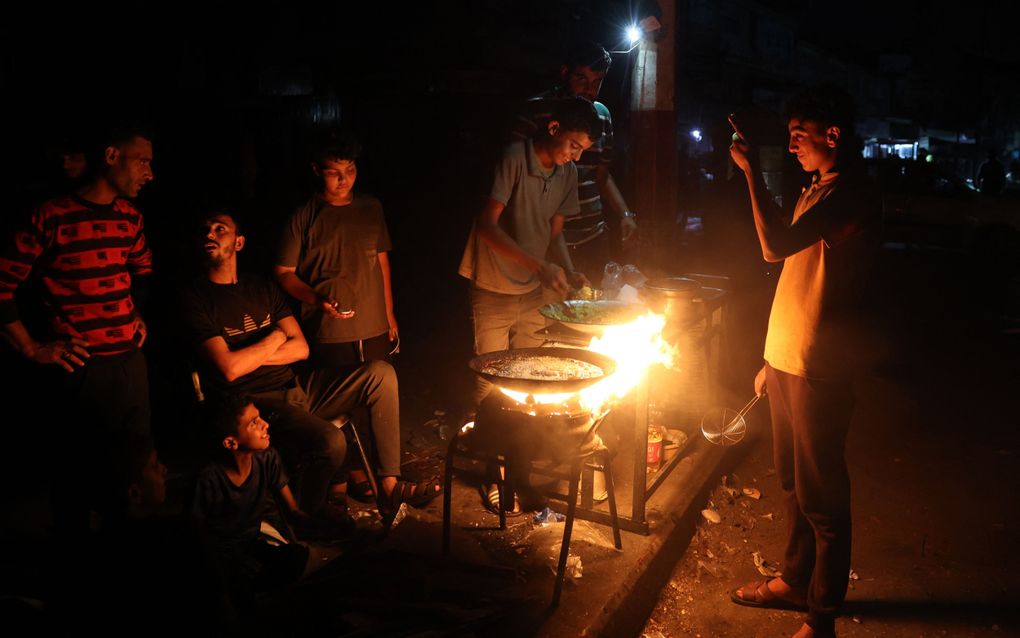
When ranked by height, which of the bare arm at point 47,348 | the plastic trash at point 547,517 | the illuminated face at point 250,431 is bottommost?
the plastic trash at point 547,517

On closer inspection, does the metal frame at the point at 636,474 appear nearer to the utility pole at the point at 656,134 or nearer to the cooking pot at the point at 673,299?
the cooking pot at the point at 673,299

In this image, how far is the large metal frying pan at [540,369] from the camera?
3.60 metres

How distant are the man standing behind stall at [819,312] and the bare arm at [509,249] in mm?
1487

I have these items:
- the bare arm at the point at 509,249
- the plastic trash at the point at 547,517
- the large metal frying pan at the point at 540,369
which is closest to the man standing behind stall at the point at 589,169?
the bare arm at the point at 509,249

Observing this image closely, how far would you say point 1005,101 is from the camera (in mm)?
49125

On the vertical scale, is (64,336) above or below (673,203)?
below

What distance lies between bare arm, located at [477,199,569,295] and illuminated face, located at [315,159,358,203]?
95 cm

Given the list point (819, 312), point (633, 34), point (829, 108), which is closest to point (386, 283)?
point (819, 312)

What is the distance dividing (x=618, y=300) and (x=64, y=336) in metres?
3.48

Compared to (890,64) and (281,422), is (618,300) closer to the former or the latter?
(281,422)

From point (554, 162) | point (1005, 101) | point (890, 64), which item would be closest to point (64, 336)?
point (554, 162)

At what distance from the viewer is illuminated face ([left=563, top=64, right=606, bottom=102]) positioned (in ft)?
19.9

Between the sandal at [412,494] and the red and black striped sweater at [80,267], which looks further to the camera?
the sandal at [412,494]

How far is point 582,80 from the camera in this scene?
609cm
